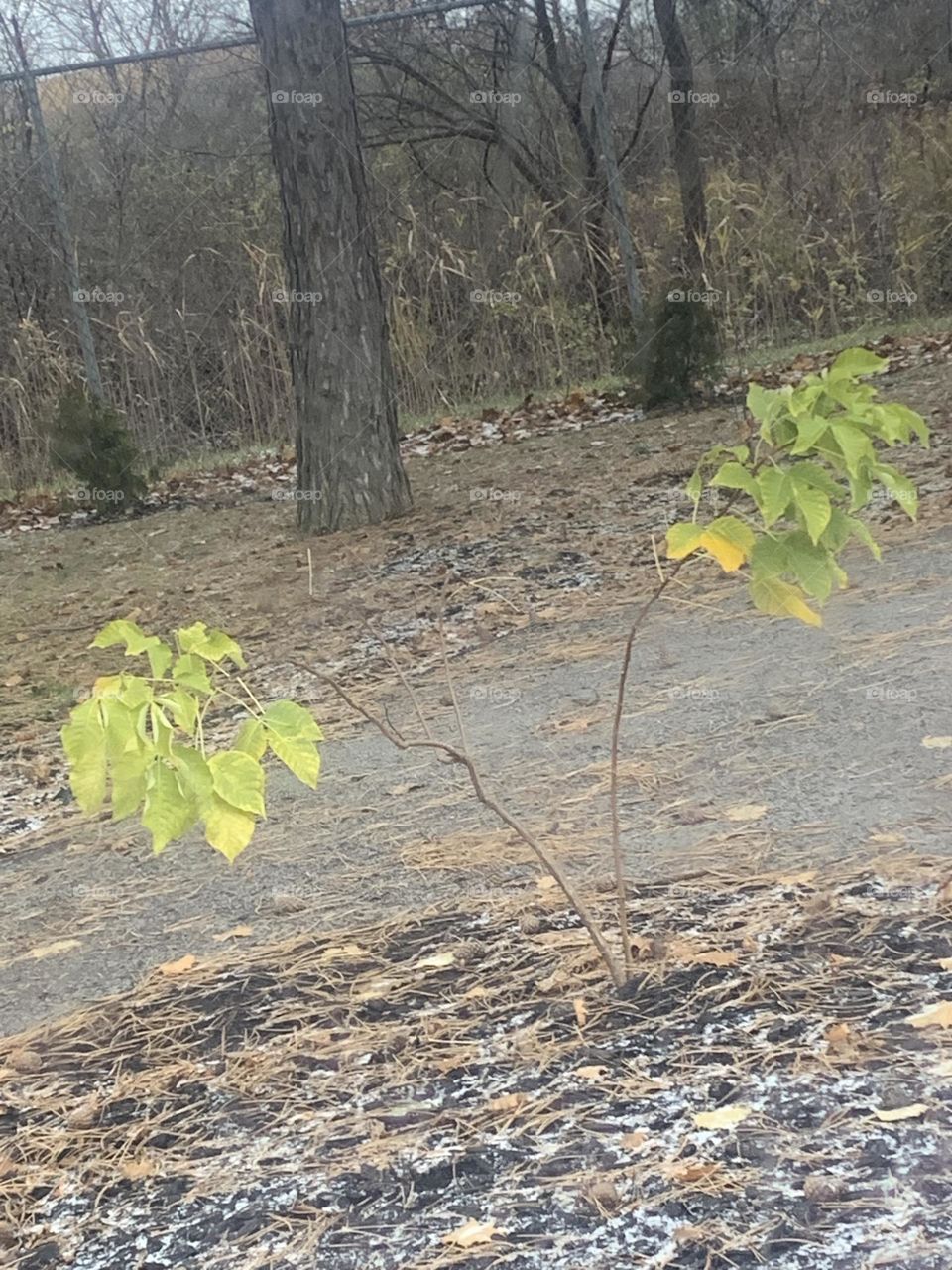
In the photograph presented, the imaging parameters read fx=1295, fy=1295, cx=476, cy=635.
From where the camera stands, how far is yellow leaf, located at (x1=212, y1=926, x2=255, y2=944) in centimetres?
275

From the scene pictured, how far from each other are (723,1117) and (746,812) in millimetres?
1172

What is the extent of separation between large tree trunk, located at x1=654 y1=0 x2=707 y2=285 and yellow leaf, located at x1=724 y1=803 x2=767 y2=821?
322 inches

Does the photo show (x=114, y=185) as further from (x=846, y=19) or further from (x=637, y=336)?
(x=846, y=19)

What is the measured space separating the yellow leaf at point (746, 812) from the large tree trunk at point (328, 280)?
3877mm

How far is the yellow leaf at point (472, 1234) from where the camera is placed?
161 centimetres

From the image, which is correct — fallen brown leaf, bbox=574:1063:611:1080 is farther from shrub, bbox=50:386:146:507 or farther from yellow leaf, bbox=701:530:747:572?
shrub, bbox=50:386:146:507

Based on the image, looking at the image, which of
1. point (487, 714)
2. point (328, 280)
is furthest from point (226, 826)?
point (328, 280)

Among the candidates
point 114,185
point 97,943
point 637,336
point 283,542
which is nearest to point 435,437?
point 637,336

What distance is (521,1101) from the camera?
1.89m

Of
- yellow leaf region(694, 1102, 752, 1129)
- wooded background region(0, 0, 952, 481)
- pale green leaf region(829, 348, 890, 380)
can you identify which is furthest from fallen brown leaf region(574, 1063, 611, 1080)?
wooded background region(0, 0, 952, 481)

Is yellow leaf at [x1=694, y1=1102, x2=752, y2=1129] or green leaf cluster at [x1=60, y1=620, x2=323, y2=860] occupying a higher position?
green leaf cluster at [x1=60, y1=620, x2=323, y2=860]

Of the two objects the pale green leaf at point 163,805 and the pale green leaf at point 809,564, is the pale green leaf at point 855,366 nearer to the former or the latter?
the pale green leaf at point 809,564

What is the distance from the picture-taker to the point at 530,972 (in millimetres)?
2295

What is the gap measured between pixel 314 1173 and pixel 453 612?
349 centimetres
